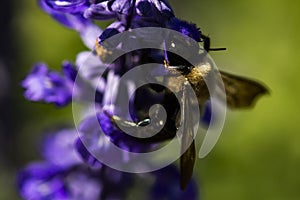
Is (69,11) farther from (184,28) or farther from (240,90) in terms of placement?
(240,90)

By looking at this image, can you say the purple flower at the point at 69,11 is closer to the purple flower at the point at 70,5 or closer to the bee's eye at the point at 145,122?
the purple flower at the point at 70,5

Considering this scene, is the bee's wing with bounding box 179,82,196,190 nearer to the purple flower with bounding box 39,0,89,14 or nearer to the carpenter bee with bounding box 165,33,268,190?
the carpenter bee with bounding box 165,33,268,190

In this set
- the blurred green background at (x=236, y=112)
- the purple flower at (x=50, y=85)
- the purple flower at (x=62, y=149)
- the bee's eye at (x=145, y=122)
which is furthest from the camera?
the blurred green background at (x=236, y=112)

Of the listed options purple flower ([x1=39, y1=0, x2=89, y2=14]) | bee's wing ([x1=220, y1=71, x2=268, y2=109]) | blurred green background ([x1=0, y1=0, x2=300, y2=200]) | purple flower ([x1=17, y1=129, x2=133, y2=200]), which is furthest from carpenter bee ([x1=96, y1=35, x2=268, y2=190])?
blurred green background ([x1=0, y1=0, x2=300, y2=200])

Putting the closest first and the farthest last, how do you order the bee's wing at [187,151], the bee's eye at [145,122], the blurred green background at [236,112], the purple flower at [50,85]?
the bee's wing at [187,151] < the bee's eye at [145,122] < the purple flower at [50,85] < the blurred green background at [236,112]

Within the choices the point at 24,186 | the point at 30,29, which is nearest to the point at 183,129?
the point at 24,186

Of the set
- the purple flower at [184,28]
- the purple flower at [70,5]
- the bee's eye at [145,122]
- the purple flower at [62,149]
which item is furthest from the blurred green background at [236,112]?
the purple flower at [184,28]

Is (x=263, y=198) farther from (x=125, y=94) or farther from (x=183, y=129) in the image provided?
(x=183, y=129)
